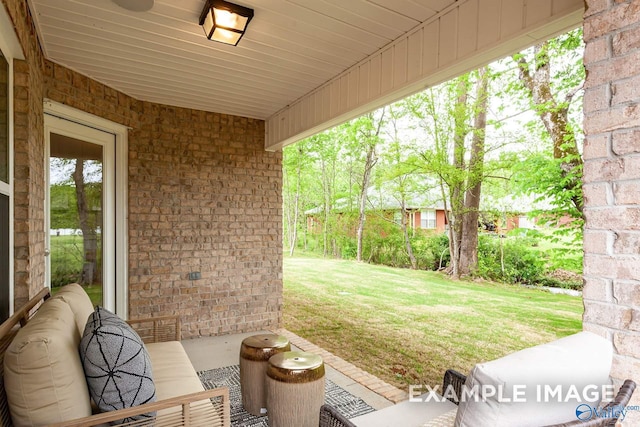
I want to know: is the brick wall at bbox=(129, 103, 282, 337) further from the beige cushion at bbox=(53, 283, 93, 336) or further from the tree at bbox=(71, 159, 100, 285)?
the beige cushion at bbox=(53, 283, 93, 336)

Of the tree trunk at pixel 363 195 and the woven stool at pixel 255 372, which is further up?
the tree trunk at pixel 363 195

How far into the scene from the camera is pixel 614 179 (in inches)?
47.8

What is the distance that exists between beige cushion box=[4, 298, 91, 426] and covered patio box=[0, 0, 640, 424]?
1067mm

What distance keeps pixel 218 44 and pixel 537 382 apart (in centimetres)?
280

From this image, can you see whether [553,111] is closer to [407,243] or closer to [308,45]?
[308,45]

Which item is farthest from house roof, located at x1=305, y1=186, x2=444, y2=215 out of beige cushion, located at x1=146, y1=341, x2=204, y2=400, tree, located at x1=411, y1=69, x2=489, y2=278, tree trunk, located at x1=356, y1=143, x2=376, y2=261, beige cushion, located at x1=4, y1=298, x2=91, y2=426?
beige cushion, located at x1=4, y1=298, x2=91, y2=426

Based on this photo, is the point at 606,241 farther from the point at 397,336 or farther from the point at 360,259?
the point at 360,259

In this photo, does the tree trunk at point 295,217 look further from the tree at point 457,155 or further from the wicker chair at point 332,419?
the wicker chair at point 332,419

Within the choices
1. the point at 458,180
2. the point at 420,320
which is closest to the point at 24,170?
the point at 420,320

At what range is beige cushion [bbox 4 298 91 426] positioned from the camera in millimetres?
1292

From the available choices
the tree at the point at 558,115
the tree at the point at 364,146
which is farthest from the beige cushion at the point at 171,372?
the tree at the point at 364,146

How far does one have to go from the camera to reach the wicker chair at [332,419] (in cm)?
138

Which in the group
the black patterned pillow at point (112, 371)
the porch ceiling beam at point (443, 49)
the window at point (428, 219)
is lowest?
the black patterned pillow at point (112, 371)

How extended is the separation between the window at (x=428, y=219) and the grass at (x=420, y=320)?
18.5 feet
